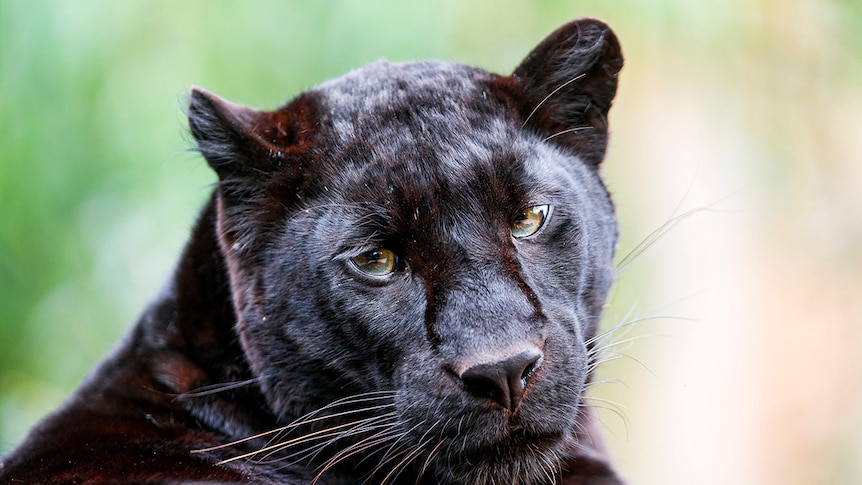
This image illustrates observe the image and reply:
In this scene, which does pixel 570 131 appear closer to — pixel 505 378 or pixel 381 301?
pixel 381 301

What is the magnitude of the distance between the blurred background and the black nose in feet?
2.71

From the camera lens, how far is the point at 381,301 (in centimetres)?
259

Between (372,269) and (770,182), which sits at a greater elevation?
(372,269)

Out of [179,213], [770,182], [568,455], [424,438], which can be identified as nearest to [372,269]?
[424,438]

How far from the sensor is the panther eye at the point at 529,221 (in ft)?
8.83

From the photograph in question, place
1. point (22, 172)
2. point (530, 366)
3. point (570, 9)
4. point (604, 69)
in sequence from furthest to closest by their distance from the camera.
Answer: point (570, 9), point (22, 172), point (604, 69), point (530, 366)

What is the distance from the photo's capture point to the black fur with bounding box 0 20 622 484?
247 cm

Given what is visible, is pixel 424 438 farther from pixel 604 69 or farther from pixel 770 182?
pixel 770 182

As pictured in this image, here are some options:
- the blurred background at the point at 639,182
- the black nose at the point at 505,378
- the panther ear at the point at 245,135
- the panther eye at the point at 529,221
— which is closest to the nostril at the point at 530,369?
the black nose at the point at 505,378

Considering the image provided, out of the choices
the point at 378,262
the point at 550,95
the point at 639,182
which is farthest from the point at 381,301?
the point at 639,182

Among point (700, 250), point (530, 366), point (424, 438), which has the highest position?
point (530, 366)

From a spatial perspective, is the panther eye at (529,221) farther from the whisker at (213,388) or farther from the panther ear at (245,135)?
the whisker at (213,388)

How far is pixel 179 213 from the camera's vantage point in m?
4.77

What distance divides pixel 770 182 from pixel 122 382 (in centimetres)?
445
